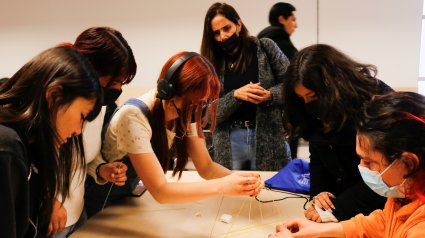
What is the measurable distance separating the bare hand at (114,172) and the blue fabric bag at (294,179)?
A: 720mm

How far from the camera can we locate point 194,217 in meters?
1.52

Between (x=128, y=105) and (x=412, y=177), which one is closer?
(x=412, y=177)

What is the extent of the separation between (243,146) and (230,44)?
641 mm

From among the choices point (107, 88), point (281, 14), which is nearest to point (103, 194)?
point (107, 88)

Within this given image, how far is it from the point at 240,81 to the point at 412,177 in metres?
1.44

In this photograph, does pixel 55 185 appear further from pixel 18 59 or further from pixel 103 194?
pixel 18 59

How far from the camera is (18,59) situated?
170 inches

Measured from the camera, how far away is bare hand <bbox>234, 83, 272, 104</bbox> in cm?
219

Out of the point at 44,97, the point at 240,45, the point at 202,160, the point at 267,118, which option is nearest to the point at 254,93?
the point at 267,118

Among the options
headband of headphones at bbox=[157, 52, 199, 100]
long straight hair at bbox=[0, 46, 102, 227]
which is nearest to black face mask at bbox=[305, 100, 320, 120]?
headband of headphones at bbox=[157, 52, 199, 100]

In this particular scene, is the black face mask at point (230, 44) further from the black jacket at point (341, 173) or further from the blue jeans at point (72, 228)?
the blue jeans at point (72, 228)

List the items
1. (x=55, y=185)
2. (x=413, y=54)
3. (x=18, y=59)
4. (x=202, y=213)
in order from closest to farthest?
(x=55, y=185)
(x=202, y=213)
(x=413, y=54)
(x=18, y=59)

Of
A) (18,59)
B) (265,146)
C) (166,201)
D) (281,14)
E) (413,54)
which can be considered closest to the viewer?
(166,201)

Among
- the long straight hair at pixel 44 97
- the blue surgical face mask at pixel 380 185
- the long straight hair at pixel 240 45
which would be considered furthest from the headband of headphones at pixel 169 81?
the long straight hair at pixel 240 45
